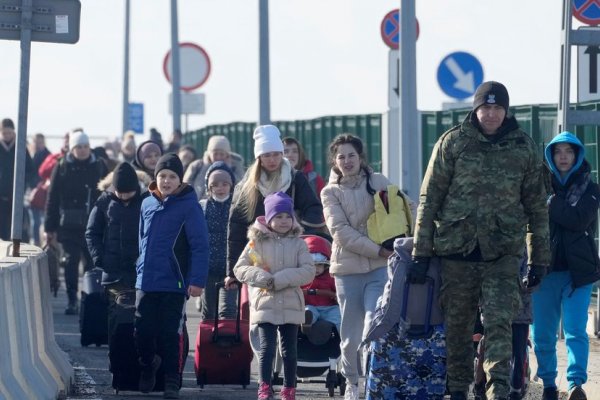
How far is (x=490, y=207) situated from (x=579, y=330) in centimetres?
197

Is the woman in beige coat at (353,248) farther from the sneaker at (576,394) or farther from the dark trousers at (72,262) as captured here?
the dark trousers at (72,262)

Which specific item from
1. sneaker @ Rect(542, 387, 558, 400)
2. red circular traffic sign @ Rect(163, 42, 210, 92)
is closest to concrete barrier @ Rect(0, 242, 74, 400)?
sneaker @ Rect(542, 387, 558, 400)

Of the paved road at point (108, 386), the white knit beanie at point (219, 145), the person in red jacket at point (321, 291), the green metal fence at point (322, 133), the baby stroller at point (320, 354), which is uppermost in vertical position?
the green metal fence at point (322, 133)

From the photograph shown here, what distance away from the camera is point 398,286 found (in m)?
12.2

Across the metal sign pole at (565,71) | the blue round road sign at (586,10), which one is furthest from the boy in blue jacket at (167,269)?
the blue round road sign at (586,10)

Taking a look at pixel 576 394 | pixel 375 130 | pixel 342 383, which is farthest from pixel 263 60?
pixel 576 394

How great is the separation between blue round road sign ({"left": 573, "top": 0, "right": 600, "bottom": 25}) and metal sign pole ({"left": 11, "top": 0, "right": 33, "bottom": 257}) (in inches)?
190

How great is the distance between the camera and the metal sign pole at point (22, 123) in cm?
1558

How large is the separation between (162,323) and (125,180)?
1.82 metres

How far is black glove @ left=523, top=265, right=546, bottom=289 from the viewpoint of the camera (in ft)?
40.1

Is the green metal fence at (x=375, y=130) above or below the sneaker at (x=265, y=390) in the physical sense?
above

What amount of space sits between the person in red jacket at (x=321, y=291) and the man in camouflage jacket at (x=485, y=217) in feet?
7.64

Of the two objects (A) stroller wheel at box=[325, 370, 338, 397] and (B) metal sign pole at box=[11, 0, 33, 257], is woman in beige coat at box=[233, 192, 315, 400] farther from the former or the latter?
(B) metal sign pole at box=[11, 0, 33, 257]

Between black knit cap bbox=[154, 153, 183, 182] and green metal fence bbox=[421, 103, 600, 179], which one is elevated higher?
green metal fence bbox=[421, 103, 600, 179]
